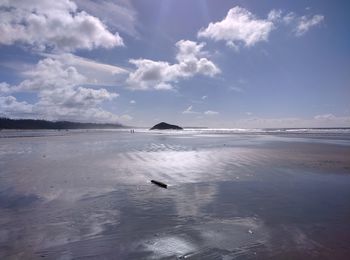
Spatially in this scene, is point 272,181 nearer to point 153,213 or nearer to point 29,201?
point 153,213

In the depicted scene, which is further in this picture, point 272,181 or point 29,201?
point 272,181

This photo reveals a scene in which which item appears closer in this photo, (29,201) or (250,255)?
(250,255)

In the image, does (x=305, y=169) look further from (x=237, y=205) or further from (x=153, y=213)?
(x=153, y=213)

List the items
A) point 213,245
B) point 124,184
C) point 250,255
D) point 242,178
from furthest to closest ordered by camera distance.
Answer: point 242,178, point 124,184, point 213,245, point 250,255

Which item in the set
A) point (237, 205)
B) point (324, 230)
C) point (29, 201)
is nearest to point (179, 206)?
point (237, 205)

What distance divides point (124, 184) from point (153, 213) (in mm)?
4561

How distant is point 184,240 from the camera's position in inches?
257

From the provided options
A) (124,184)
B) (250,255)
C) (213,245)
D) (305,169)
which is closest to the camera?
(250,255)

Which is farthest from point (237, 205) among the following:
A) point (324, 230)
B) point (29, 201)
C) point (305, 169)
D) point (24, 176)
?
point (24, 176)

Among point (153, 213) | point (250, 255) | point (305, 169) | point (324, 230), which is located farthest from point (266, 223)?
point (305, 169)

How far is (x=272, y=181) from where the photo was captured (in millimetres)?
13180

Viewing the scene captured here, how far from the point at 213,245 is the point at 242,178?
8.00 meters

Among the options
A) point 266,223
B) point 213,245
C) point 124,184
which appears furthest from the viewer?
point 124,184

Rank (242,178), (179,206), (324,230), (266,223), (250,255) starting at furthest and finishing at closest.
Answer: (242,178) → (179,206) → (266,223) → (324,230) → (250,255)
